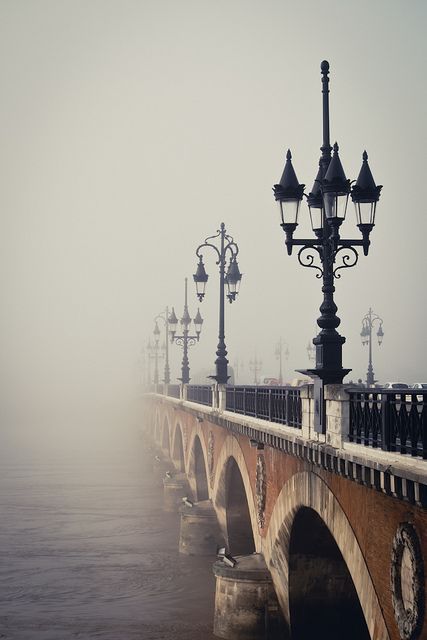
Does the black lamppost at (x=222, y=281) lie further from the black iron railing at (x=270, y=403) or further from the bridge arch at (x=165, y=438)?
the bridge arch at (x=165, y=438)

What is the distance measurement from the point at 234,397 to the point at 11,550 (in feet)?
46.5

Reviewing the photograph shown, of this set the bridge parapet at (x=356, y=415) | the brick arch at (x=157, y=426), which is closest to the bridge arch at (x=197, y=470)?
the bridge parapet at (x=356, y=415)

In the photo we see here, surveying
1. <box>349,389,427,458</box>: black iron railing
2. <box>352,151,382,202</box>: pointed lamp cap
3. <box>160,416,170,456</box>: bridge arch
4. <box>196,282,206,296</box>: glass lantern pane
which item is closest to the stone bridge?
<box>349,389,427,458</box>: black iron railing

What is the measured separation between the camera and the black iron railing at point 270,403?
56.0ft

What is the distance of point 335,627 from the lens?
20.0 metres

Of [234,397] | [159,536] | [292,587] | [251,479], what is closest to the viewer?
[292,587]

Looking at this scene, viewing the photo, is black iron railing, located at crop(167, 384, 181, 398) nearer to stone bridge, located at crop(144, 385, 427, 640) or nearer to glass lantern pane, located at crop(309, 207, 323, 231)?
stone bridge, located at crop(144, 385, 427, 640)

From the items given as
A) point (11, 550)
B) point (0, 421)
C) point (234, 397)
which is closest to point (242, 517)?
point (234, 397)

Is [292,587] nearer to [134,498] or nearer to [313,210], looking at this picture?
[313,210]

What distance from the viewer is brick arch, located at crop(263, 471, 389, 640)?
1223 centimetres

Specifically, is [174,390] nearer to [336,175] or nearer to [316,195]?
[316,195]

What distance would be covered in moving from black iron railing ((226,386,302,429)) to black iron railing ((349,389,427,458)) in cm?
375

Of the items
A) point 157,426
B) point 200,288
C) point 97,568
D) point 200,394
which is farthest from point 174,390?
point 200,288

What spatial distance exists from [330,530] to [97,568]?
1880 cm
